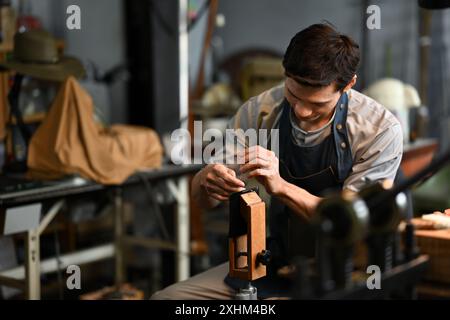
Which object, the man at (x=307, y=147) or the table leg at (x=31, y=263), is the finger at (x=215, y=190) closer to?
the man at (x=307, y=147)

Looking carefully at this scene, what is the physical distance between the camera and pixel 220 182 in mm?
1569

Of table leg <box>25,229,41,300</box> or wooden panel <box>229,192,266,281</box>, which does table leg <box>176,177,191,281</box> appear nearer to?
table leg <box>25,229,41,300</box>

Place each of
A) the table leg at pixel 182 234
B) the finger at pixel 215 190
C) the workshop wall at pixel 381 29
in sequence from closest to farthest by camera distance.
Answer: the finger at pixel 215 190 < the table leg at pixel 182 234 < the workshop wall at pixel 381 29

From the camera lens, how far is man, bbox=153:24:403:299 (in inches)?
58.9

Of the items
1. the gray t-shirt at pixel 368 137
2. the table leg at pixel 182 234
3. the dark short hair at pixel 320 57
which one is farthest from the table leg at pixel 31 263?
the dark short hair at pixel 320 57

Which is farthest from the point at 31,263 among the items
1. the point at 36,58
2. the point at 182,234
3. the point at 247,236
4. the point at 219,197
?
the point at 247,236

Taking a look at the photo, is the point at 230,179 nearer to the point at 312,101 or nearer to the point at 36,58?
the point at 312,101

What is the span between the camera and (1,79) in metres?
3.02

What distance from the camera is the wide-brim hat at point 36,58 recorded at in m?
2.59

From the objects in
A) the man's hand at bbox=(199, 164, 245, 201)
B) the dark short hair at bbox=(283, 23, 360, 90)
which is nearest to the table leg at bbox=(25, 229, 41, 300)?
the man's hand at bbox=(199, 164, 245, 201)

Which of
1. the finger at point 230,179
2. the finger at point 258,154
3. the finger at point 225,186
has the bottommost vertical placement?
the finger at point 225,186

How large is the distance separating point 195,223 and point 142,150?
0.89 m
